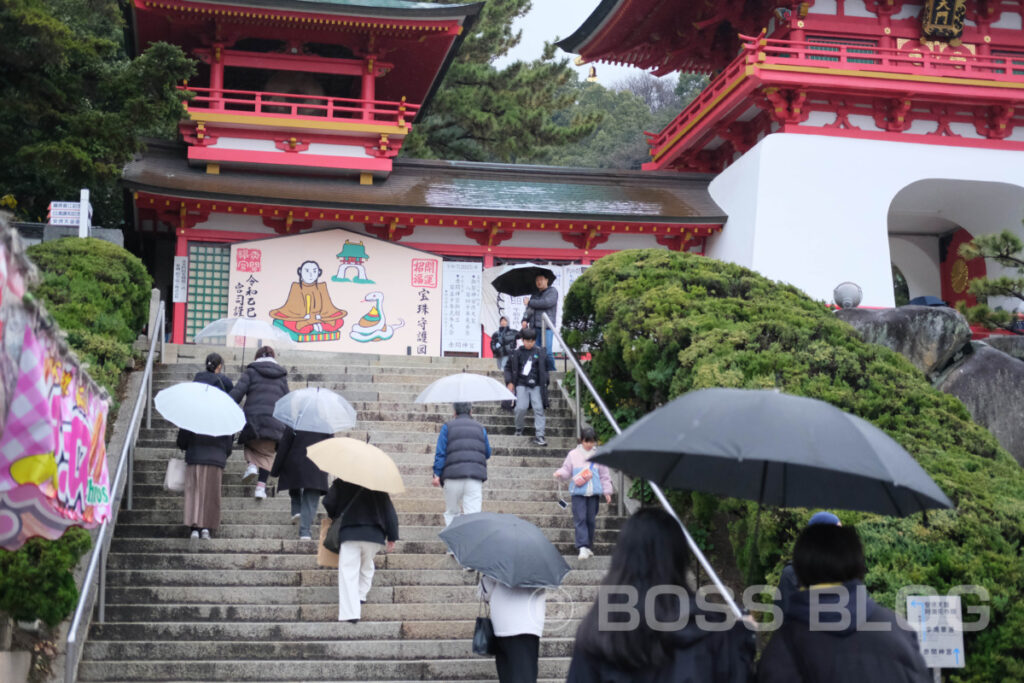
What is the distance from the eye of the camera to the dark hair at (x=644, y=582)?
3.01 meters

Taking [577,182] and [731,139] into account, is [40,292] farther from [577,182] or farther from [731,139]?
[731,139]

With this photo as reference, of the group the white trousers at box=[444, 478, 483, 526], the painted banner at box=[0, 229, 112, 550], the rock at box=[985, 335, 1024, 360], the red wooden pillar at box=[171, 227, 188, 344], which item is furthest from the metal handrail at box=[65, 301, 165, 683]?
the rock at box=[985, 335, 1024, 360]

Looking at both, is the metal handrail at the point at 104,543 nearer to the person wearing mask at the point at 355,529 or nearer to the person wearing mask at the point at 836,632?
the person wearing mask at the point at 355,529

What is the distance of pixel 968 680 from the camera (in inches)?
231

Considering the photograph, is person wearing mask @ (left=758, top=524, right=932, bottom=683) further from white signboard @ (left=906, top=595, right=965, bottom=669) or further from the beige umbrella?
the beige umbrella

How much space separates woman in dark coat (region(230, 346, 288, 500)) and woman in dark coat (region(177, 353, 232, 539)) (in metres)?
0.72

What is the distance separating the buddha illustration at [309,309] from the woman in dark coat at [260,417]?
8131 millimetres

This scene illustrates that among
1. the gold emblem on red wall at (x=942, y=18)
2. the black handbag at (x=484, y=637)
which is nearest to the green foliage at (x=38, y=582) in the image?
the black handbag at (x=484, y=637)

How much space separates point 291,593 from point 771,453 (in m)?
5.26

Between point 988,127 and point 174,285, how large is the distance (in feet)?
44.3

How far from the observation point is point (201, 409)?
814 cm

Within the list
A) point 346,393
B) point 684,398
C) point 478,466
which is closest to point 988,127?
point 346,393

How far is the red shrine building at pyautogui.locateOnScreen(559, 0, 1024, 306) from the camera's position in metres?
17.6

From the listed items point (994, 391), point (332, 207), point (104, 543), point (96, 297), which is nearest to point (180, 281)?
point (332, 207)
